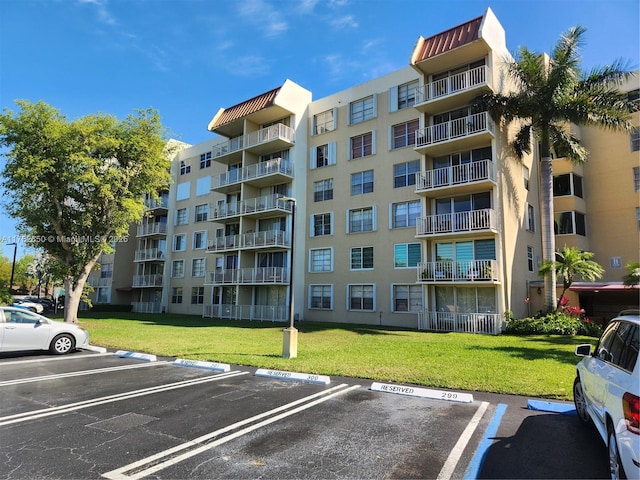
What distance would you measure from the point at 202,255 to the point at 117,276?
1336cm

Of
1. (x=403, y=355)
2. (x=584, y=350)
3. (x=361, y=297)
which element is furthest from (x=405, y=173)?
(x=584, y=350)

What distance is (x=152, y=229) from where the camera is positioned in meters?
40.1

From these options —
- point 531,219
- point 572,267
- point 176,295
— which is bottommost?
point 176,295

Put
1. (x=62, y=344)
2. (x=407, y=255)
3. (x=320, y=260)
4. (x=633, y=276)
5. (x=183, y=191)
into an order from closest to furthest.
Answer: (x=62, y=344) → (x=633, y=276) → (x=407, y=255) → (x=320, y=260) → (x=183, y=191)

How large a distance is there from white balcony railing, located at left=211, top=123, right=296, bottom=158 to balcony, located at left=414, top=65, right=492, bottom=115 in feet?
31.2

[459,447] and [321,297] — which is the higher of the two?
[321,297]

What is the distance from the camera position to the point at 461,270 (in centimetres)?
2064

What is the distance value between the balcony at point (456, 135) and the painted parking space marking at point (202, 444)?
1717 cm

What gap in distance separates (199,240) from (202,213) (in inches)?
95.5

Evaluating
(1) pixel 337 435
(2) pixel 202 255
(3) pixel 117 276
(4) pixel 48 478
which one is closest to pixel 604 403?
(1) pixel 337 435

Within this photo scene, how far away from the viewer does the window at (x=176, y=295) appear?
37562 mm

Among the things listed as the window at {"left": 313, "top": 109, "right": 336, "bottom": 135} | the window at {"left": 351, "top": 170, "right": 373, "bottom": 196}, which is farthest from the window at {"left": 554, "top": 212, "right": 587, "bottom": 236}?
the window at {"left": 313, "top": 109, "right": 336, "bottom": 135}

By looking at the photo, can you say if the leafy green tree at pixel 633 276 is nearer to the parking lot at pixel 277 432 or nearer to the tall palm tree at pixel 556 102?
the tall palm tree at pixel 556 102

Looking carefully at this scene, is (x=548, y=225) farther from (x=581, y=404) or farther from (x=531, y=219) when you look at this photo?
(x=581, y=404)
